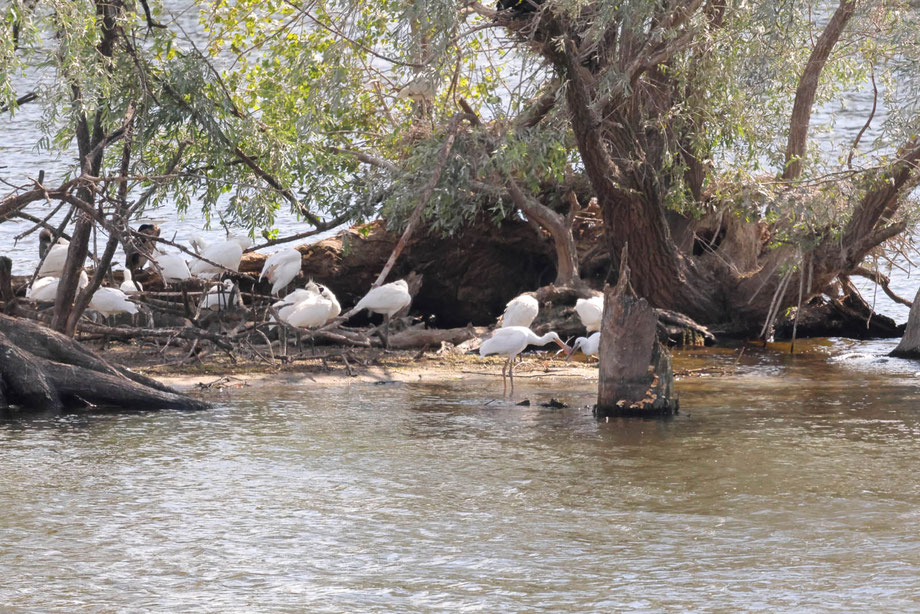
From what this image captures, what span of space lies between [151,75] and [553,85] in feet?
15.3

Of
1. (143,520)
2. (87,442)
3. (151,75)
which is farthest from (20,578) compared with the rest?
(151,75)

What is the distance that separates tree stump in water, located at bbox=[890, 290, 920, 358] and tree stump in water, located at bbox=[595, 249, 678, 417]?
5.77 metres

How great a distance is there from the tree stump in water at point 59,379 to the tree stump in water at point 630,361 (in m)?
3.54

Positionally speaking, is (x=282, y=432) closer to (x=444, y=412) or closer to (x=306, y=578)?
(x=444, y=412)

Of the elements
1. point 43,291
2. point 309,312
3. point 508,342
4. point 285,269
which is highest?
point 285,269

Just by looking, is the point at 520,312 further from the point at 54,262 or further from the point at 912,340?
the point at 54,262

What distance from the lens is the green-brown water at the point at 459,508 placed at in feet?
18.8

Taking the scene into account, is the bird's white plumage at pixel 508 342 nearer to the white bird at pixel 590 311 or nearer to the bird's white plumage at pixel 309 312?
the bird's white plumage at pixel 309 312

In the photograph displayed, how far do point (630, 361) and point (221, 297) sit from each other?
5510mm

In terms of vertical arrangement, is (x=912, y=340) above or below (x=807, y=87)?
below

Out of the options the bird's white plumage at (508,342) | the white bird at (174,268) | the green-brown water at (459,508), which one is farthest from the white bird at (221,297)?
the bird's white plumage at (508,342)

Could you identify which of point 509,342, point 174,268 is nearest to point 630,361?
point 509,342

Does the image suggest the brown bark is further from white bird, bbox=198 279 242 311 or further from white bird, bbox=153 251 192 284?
white bird, bbox=153 251 192 284

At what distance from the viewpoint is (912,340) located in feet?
49.1
